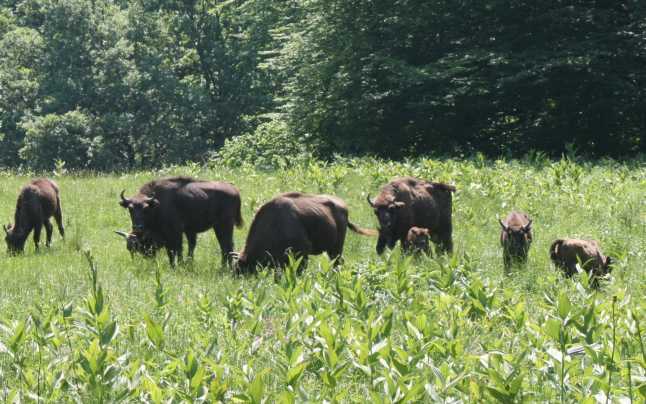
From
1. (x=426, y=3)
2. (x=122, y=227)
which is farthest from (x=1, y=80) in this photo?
(x=122, y=227)

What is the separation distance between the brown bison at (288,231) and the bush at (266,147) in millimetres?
19901

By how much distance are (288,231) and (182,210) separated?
10.2ft

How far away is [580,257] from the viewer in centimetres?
1005

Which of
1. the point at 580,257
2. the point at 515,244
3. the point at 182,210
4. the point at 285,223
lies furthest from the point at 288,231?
the point at 580,257

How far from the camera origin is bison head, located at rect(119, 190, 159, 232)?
12359 mm

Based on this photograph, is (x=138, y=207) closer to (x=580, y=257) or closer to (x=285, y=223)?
(x=285, y=223)

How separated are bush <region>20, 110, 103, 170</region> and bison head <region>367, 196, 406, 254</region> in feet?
112

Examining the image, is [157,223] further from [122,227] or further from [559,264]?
[559,264]

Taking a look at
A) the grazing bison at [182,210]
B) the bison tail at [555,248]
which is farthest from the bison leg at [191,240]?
the bison tail at [555,248]

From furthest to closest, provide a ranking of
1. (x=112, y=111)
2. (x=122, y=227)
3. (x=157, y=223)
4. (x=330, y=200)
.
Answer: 1. (x=112, y=111)
2. (x=122, y=227)
3. (x=157, y=223)
4. (x=330, y=200)

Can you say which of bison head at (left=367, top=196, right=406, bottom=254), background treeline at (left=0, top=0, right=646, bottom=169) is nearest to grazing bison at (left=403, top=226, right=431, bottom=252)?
bison head at (left=367, top=196, right=406, bottom=254)

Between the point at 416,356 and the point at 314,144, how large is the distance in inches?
1067

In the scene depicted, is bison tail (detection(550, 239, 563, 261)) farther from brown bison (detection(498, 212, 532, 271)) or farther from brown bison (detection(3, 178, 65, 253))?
brown bison (detection(3, 178, 65, 253))

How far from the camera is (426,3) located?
2931 cm
